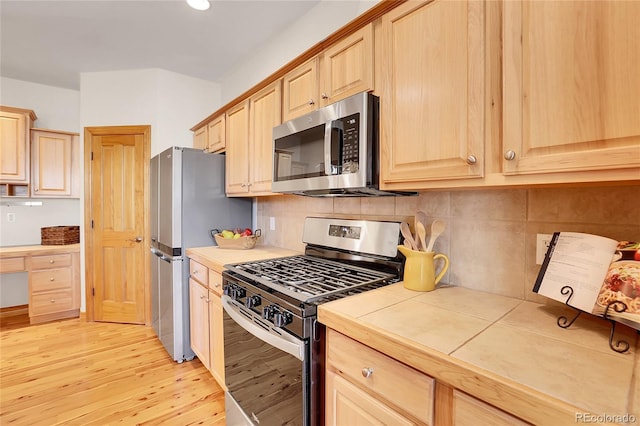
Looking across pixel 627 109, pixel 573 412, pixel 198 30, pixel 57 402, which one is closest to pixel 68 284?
pixel 57 402

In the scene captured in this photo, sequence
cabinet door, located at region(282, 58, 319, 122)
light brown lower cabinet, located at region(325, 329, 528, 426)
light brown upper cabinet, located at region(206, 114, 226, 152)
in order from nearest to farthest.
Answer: light brown lower cabinet, located at region(325, 329, 528, 426), cabinet door, located at region(282, 58, 319, 122), light brown upper cabinet, located at region(206, 114, 226, 152)

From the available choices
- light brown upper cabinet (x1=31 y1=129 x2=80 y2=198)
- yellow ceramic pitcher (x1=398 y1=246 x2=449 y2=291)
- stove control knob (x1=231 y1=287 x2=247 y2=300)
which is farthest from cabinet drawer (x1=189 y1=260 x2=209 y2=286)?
light brown upper cabinet (x1=31 y1=129 x2=80 y2=198)

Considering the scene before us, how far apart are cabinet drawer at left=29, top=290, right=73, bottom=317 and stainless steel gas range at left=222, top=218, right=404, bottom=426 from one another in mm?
2749

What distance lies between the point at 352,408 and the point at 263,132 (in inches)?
65.3

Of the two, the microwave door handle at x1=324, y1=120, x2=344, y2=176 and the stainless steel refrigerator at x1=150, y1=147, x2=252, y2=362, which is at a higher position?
the microwave door handle at x1=324, y1=120, x2=344, y2=176

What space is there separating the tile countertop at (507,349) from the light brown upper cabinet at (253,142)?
1203 mm

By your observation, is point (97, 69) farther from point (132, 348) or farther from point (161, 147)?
point (132, 348)

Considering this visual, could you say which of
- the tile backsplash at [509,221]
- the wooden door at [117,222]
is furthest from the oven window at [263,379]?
the wooden door at [117,222]

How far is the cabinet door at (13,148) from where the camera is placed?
121 inches

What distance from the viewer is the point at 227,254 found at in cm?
210

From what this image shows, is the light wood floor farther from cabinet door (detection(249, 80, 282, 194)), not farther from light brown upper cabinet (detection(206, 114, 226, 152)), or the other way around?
light brown upper cabinet (detection(206, 114, 226, 152))

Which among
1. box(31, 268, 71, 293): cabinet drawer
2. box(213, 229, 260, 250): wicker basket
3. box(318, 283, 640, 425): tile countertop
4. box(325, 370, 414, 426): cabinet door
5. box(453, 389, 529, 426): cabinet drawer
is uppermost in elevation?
box(213, 229, 260, 250): wicker basket

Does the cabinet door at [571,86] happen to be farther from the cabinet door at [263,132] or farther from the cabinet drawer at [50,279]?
the cabinet drawer at [50,279]

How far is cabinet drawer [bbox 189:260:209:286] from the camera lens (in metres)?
2.02
